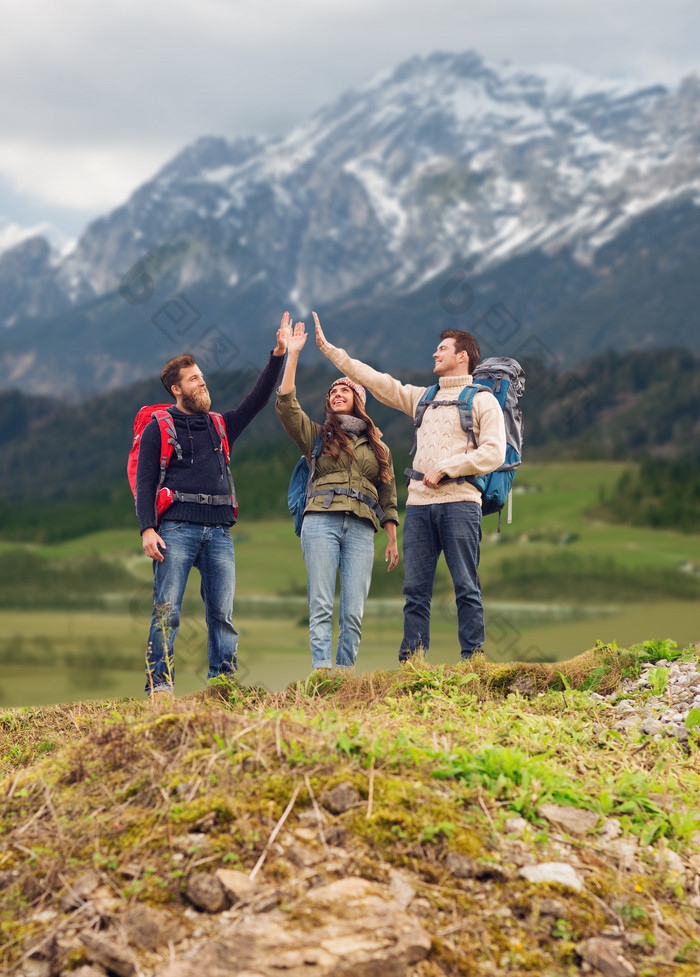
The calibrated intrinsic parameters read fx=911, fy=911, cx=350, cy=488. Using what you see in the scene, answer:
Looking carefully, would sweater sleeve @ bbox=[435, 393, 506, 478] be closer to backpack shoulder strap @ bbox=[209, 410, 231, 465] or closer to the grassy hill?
backpack shoulder strap @ bbox=[209, 410, 231, 465]

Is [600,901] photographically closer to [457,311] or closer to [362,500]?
[362,500]

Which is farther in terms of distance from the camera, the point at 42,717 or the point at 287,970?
the point at 42,717

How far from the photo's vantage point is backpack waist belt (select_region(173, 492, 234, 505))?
734 centimetres

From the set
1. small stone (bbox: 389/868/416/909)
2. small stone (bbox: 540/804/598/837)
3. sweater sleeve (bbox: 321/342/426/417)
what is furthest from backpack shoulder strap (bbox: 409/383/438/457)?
small stone (bbox: 389/868/416/909)

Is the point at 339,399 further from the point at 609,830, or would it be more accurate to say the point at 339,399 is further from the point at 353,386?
the point at 609,830

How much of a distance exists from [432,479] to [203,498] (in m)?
1.87

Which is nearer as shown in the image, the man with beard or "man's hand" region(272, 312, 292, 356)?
the man with beard

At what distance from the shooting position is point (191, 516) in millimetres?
7344

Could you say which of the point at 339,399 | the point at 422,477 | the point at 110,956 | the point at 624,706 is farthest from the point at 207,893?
the point at 339,399

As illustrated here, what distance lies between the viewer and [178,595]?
7332 mm

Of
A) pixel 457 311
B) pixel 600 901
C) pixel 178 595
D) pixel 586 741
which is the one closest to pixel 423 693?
pixel 586 741

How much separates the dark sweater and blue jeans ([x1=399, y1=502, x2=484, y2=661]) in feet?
5.07

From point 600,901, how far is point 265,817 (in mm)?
1520

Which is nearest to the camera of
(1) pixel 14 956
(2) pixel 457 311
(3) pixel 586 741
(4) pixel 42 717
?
(1) pixel 14 956
